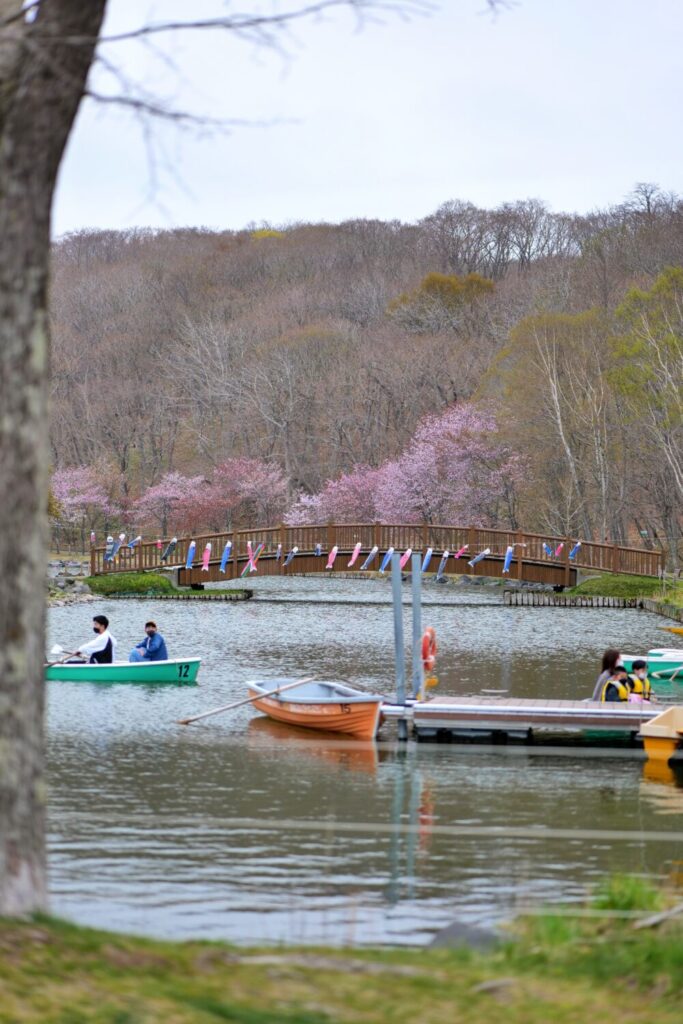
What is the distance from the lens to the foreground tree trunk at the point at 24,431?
6.72m

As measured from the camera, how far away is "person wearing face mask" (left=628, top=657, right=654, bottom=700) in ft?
70.9

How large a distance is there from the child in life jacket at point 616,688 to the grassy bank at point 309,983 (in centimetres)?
1338

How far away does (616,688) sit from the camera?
2100 centimetres

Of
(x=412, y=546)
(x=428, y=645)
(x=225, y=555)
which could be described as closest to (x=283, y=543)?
(x=225, y=555)

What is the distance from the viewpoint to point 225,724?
21.7 meters

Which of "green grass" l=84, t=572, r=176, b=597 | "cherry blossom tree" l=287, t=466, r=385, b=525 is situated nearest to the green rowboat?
"green grass" l=84, t=572, r=176, b=597

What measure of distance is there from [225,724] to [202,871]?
941 cm

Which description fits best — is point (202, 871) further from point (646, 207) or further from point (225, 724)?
point (646, 207)

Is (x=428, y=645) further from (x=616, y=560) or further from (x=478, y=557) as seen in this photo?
(x=616, y=560)

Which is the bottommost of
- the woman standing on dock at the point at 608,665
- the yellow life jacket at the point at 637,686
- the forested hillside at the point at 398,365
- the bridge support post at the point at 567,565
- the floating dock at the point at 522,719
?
the floating dock at the point at 522,719

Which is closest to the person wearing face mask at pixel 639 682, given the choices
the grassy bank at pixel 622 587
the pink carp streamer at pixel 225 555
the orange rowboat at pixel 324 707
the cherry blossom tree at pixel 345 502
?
the orange rowboat at pixel 324 707

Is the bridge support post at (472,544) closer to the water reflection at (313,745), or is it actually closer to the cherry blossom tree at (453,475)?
the cherry blossom tree at (453,475)

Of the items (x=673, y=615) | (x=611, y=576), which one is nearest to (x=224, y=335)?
(x=611, y=576)

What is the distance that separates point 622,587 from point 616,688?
92.9ft
